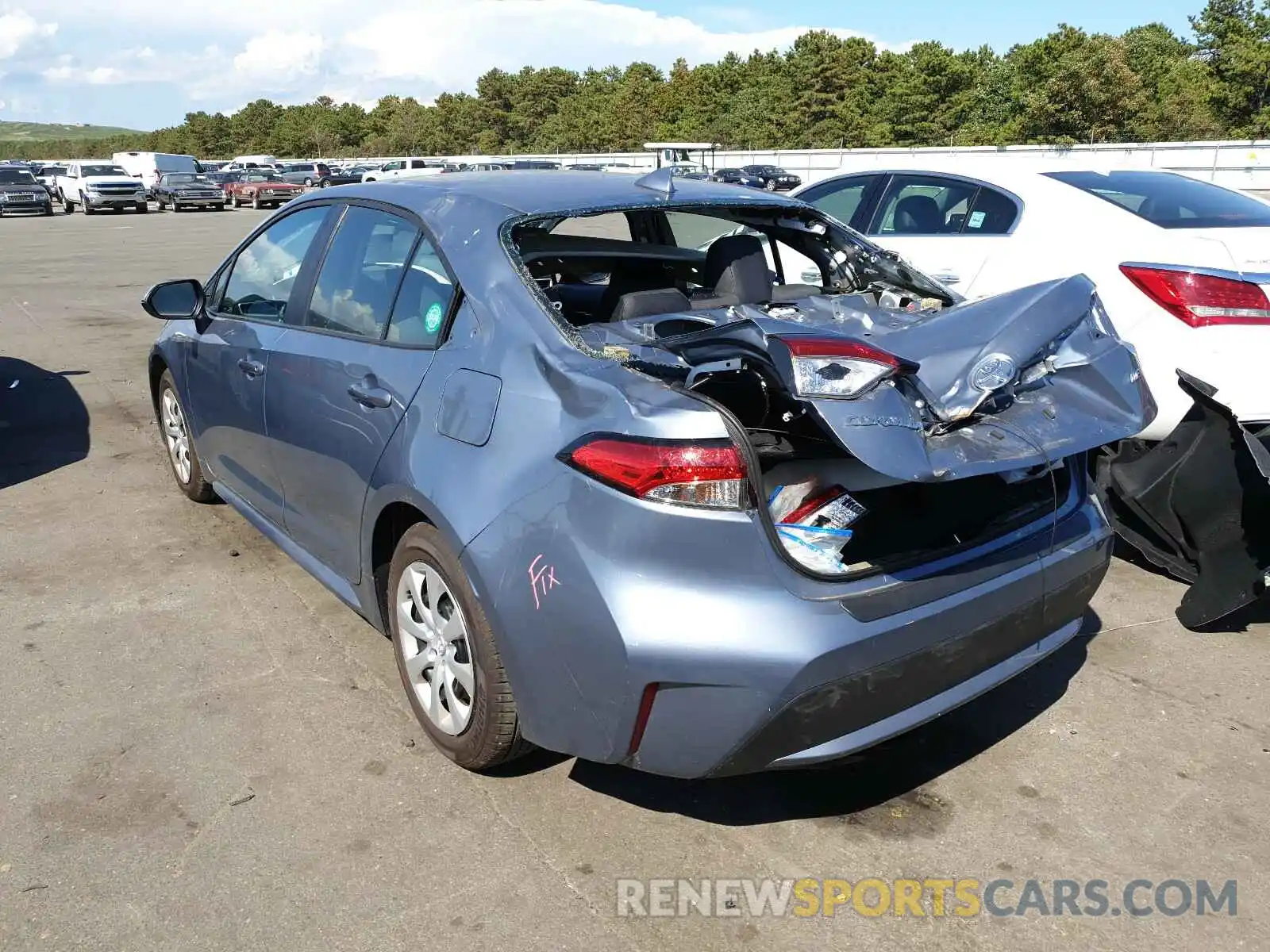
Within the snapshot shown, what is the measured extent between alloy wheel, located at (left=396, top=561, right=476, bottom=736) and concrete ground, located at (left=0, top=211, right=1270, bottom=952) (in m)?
0.21

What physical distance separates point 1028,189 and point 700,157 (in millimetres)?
47611

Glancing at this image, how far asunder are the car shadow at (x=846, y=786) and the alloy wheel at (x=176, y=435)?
3260 millimetres

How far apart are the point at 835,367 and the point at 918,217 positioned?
459 cm

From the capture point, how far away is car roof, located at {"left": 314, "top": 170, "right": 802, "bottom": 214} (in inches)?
134

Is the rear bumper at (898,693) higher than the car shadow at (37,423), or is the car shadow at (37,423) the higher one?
the rear bumper at (898,693)

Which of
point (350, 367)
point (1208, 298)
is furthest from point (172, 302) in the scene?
point (1208, 298)

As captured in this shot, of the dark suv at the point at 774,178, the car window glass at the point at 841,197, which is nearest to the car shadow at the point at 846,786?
the car window glass at the point at 841,197

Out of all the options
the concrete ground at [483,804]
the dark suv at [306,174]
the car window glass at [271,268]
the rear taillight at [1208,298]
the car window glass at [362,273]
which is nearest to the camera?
the concrete ground at [483,804]

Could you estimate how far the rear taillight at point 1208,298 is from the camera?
468cm

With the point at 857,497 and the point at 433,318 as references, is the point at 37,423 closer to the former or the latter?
the point at 433,318

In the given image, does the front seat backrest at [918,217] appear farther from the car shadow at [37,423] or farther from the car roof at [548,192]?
the car shadow at [37,423]

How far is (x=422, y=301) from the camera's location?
3.29 meters

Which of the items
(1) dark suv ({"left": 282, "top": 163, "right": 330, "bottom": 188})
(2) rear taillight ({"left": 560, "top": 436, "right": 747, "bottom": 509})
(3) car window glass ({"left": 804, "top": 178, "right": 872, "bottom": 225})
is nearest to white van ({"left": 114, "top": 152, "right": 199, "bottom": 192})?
(1) dark suv ({"left": 282, "top": 163, "right": 330, "bottom": 188})

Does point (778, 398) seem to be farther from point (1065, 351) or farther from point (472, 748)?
point (472, 748)
